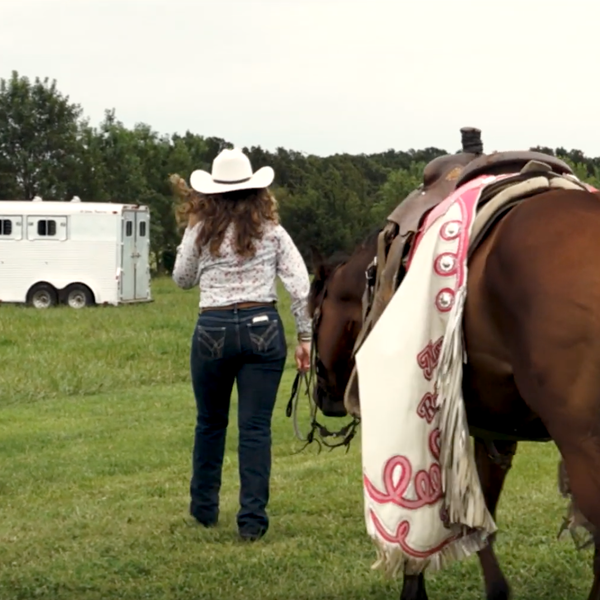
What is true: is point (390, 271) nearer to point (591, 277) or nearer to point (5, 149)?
point (591, 277)

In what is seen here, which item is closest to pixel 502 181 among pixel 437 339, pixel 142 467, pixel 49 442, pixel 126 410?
pixel 437 339

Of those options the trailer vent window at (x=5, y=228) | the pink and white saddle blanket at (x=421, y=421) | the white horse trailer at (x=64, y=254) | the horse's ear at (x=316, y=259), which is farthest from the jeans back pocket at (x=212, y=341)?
the trailer vent window at (x=5, y=228)

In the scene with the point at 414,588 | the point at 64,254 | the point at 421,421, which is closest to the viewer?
the point at 421,421

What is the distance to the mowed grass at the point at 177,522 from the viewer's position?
199 inches

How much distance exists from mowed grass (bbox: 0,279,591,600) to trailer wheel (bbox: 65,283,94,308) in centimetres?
1725

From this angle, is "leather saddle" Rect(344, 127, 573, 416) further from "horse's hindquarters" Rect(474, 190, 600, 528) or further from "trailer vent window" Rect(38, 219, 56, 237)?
"trailer vent window" Rect(38, 219, 56, 237)

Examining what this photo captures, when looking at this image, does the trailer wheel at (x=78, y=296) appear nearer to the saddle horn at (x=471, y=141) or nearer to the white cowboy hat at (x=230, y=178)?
the white cowboy hat at (x=230, y=178)

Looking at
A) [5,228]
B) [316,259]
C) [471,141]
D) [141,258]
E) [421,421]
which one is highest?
[471,141]

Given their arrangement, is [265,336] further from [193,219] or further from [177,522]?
[177,522]

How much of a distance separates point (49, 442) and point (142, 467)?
1.52m

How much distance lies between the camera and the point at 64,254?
97.9 feet

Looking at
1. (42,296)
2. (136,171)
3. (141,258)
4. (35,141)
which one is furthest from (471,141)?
(136,171)

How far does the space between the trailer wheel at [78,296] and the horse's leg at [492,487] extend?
2577cm

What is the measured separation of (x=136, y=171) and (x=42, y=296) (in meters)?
26.6
